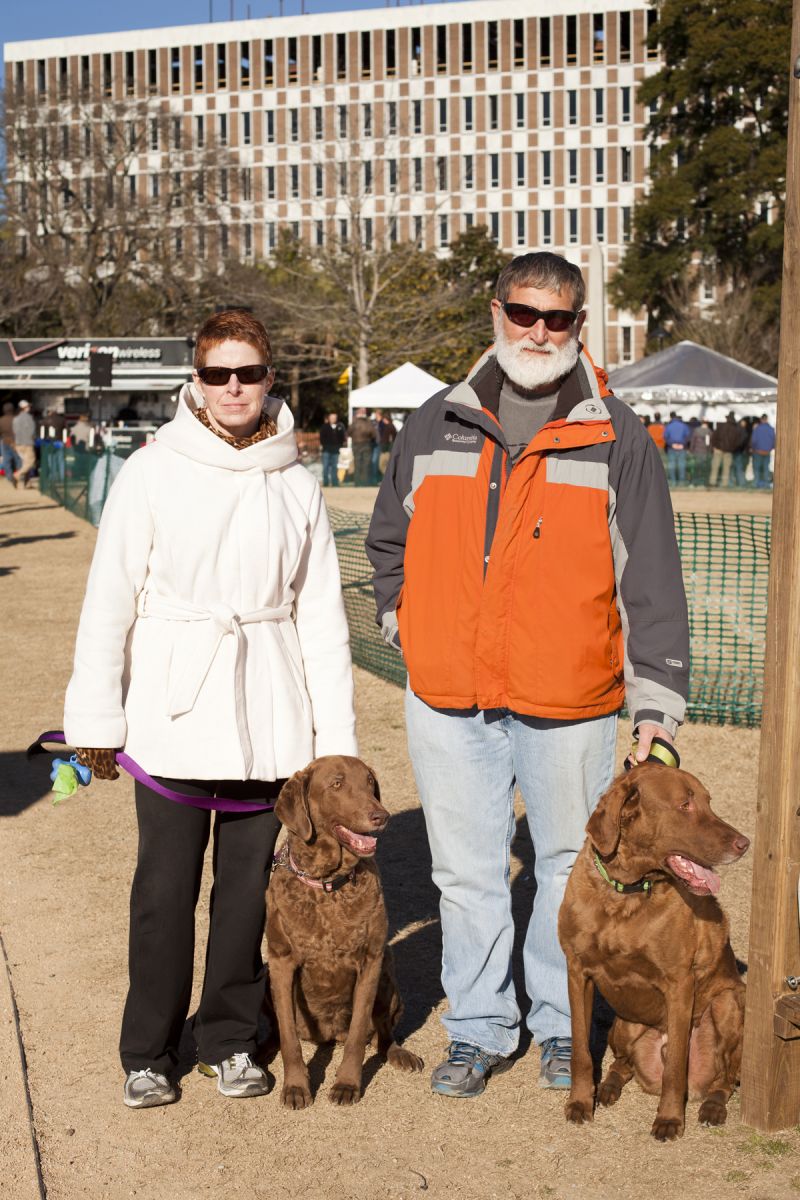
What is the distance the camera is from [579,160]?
92812 mm

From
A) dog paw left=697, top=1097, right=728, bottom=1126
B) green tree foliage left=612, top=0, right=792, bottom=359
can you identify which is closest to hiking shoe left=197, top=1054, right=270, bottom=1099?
dog paw left=697, top=1097, right=728, bottom=1126

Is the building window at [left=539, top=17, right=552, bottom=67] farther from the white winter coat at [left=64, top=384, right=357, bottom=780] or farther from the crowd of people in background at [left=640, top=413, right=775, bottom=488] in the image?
the white winter coat at [left=64, top=384, right=357, bottom=780]

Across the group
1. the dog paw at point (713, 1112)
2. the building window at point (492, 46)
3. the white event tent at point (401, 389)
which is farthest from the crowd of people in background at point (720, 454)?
the building window at point (492, 46)

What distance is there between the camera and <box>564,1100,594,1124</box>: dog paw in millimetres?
3922

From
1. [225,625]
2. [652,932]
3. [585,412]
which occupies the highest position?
[585,412]

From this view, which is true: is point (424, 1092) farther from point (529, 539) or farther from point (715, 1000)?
point (529, 539)

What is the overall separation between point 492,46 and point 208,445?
95.2 meters

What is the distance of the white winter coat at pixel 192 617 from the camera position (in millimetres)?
3846

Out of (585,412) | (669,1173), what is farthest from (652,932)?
(585,412)

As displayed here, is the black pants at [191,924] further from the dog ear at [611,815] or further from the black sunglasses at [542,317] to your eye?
the black sunglasses at [542,317]

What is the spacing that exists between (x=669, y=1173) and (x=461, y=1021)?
2.66 ft

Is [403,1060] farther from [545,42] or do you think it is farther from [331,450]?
[545,42]

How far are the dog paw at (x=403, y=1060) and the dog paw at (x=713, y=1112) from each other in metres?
0.84

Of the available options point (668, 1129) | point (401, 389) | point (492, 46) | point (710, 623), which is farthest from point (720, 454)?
point (492, 46)
